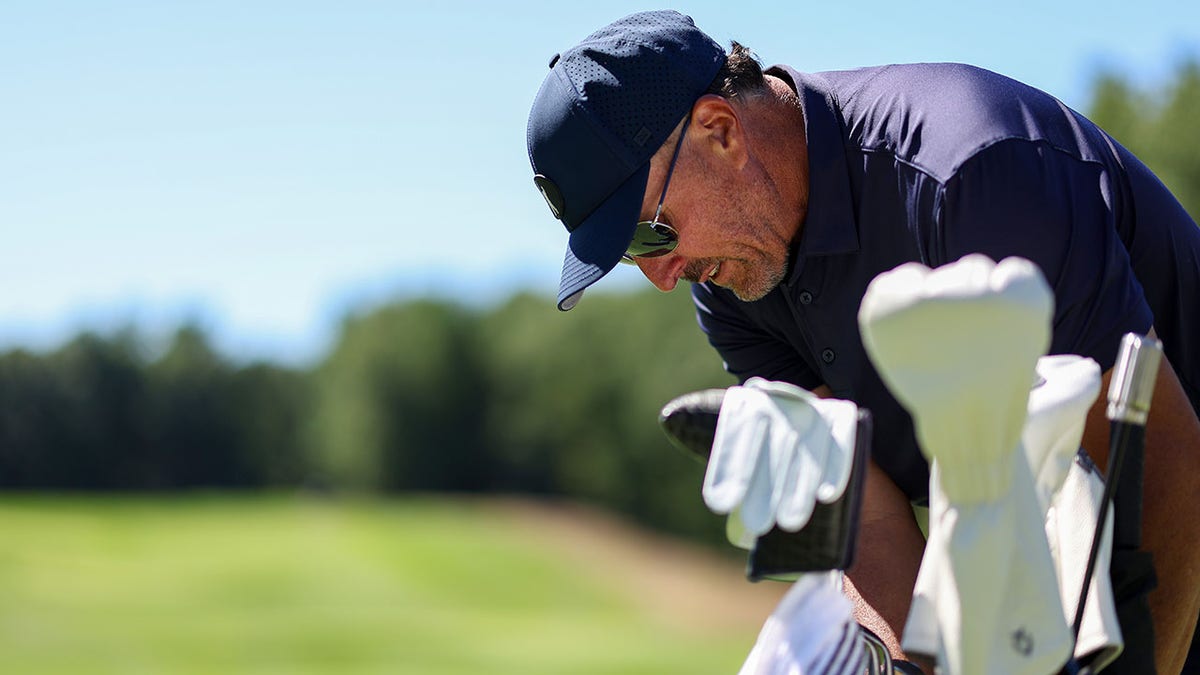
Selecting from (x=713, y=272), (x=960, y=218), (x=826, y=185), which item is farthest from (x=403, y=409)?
(x=960, y=218)

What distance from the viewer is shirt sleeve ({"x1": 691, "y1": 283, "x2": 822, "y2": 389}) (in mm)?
2580

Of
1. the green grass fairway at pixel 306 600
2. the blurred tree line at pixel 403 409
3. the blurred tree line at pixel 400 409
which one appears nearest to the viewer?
the green grass fairway at pixel 306 600

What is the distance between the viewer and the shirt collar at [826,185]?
82.7 inches

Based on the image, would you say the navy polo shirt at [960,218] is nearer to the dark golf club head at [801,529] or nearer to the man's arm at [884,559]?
the man's arm at [884,559]

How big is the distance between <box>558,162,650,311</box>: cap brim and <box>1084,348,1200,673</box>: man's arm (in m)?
0.75

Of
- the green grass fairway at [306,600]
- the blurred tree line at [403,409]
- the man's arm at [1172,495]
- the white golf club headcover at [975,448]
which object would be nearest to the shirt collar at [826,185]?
the man's arm at [1172,495]

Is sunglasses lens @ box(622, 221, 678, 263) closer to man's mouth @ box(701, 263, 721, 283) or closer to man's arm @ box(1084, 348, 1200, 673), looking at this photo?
man's mouth @ box(701, 263, 721, 283)

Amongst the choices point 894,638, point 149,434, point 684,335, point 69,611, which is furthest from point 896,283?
point 149,434

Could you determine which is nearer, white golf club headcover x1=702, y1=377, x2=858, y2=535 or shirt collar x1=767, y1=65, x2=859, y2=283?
white golf club headcover x1=702, y1=377, x2=858, y2=535

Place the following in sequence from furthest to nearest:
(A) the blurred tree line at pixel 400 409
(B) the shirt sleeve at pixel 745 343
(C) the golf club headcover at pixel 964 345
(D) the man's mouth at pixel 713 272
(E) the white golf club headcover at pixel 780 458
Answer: (A) the blurred tree line at pixel 400 409
(B) the shirt sleeve at pixel 745 343
(D) the man's mouth at pixel 713 272
(E) the white golf club headcover at pixel 780 458
(C) the golf club headcover at pixel 964 345

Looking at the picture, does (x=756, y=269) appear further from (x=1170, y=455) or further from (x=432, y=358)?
(x=432, y=358)

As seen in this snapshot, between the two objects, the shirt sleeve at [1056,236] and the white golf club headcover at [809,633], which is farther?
the shirt sleeve at [1056,236]

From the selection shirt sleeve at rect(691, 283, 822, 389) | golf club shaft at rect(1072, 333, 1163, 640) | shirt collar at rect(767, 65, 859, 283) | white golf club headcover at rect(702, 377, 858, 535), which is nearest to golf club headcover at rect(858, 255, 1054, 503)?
white golf club headcover at rect(702, 377, 858, 535)

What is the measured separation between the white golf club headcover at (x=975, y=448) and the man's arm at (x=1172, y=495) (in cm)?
38
